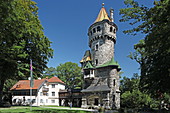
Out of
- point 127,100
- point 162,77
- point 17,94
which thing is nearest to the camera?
point 162,77

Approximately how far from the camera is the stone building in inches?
1206

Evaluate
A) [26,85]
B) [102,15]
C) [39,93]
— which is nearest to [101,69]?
[102,15]

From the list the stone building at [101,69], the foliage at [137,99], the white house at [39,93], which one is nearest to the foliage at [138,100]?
the foliage at [137,99]

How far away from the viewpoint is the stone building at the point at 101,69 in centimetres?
3064

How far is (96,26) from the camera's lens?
3631 centimetres

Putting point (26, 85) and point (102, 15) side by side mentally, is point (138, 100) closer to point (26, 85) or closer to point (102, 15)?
point (102, 15)

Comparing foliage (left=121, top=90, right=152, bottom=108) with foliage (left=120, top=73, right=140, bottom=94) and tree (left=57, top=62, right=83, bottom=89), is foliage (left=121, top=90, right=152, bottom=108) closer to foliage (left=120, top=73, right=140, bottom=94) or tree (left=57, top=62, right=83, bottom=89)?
foliage (left=120, top=73, right=140, bottom=94)

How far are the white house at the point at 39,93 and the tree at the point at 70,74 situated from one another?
8.57 m

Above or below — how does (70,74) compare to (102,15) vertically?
below

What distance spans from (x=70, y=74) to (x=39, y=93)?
51.1 ft

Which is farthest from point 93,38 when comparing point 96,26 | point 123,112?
point 123,112

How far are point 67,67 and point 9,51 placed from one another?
3566 centimetres

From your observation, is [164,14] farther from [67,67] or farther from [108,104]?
[67,67]

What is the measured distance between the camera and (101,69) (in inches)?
1321
